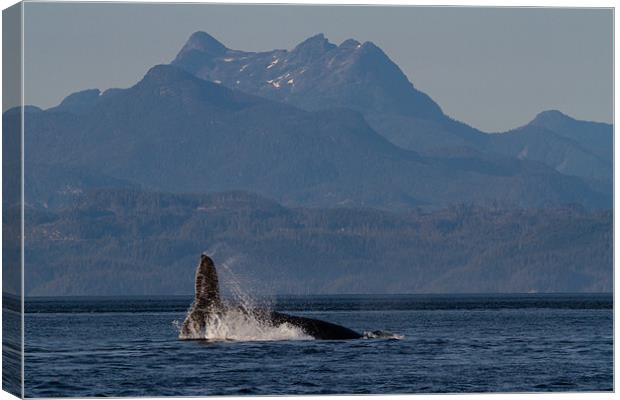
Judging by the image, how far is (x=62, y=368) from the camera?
6084 cm

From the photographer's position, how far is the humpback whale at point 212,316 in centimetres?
7169

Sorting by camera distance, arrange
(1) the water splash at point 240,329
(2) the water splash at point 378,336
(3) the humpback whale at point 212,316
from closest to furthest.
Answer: (3) the humpback whale at point 212,316
(1) the water splash at point 240,329
(2) the water splash at point 378,336

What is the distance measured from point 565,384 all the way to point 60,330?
A: 4727 cm

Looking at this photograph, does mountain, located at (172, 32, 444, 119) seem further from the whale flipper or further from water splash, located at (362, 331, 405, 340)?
the whale flipper

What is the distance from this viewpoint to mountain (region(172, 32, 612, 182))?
104m

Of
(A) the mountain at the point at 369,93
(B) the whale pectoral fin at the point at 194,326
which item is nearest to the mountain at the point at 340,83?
(A) the mountain at the point at 369,93

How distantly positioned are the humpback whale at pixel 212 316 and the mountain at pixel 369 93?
527 inches

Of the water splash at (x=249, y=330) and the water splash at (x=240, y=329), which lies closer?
the water splash at (x=240, y=329)

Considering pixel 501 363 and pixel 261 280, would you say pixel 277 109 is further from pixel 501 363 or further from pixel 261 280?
pixel 501 363

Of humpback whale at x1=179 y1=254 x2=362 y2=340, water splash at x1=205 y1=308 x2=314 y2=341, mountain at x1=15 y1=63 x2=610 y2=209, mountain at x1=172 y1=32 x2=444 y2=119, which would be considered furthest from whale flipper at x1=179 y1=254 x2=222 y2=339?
mountain at x1=15 y1=63 x2=610 y2=209

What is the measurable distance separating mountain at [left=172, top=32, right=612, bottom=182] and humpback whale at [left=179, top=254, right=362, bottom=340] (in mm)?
13390

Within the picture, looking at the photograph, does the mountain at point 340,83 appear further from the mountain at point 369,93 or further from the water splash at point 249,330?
the water splash at point 249,330

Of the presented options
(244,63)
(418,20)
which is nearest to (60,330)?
(244,63)

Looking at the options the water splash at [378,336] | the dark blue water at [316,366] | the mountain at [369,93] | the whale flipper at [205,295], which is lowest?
the dark blue water at [316,366]
